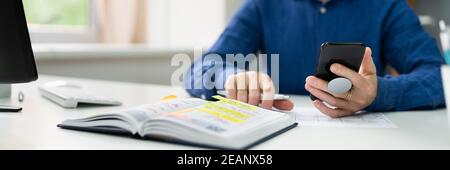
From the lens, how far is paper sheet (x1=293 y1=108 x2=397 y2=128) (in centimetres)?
79

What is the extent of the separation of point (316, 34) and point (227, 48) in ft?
0.88

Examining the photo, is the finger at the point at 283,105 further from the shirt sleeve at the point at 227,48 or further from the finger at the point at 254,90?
the shirt sleeve at the point at 227,48

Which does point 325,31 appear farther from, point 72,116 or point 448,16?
point 72,116

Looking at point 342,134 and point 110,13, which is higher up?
point 110,13

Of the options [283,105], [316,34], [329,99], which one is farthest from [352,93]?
[316,34]

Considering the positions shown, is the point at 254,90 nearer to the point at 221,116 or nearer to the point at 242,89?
the point at 242,89

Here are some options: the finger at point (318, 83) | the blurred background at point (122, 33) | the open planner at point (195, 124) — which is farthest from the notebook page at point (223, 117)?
the blurred background at point (122, 33)

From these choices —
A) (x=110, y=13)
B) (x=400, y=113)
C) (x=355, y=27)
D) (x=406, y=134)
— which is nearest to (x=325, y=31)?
(x=355, y=27)

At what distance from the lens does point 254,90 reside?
2.96 ft

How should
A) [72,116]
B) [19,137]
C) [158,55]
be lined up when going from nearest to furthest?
1. [19,137]
2. [72,116]
3. [158,55]

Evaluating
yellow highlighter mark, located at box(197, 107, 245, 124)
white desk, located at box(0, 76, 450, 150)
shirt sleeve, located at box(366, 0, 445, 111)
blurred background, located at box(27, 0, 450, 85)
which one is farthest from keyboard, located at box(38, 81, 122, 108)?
blurred background, located at box(27, 0, 450, 85)

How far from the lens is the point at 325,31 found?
1431 millimetres

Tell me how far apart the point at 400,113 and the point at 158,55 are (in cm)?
142
